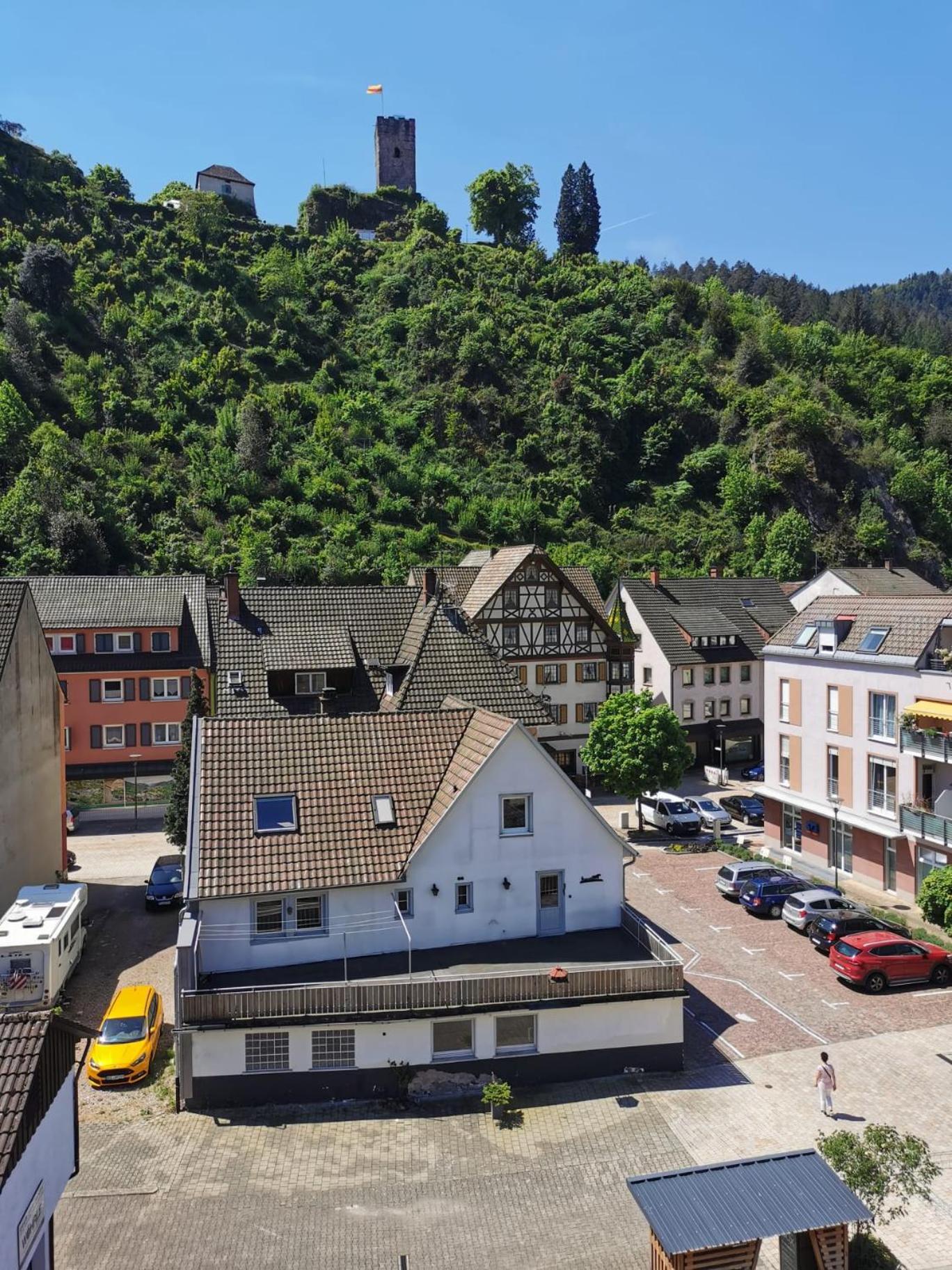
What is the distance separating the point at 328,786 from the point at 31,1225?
11.1 m

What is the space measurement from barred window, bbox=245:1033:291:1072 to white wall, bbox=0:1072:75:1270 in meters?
5.77

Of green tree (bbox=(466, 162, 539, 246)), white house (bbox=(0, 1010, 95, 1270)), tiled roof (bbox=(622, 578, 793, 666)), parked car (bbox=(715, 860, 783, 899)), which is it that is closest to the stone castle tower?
green tree (bbox=(466, 162, 539, 246))

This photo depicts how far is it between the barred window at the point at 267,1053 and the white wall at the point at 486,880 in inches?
68.2

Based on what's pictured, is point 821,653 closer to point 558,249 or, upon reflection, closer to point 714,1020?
point 714,1020

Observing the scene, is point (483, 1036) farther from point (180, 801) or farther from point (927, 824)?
point (180, 801)

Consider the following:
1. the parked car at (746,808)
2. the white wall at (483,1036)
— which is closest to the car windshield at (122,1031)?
the white wall at (483,1036)

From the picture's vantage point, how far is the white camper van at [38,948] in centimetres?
2159

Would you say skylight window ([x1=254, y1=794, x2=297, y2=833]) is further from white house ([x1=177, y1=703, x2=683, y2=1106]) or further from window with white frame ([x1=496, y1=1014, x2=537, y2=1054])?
window with white frame ([x1=496, y1=1014, x2=537, y2=1054])

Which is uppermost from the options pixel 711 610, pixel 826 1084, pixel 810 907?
pixel 711 610

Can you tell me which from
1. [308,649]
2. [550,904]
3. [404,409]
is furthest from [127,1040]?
[404,409]

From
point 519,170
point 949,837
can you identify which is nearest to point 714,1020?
point 949,837

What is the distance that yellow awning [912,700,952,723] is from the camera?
28.2m

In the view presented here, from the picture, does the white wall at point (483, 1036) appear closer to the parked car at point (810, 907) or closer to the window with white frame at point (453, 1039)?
the window with white frame at point (453, 1039)

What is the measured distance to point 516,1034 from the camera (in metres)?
18.2
